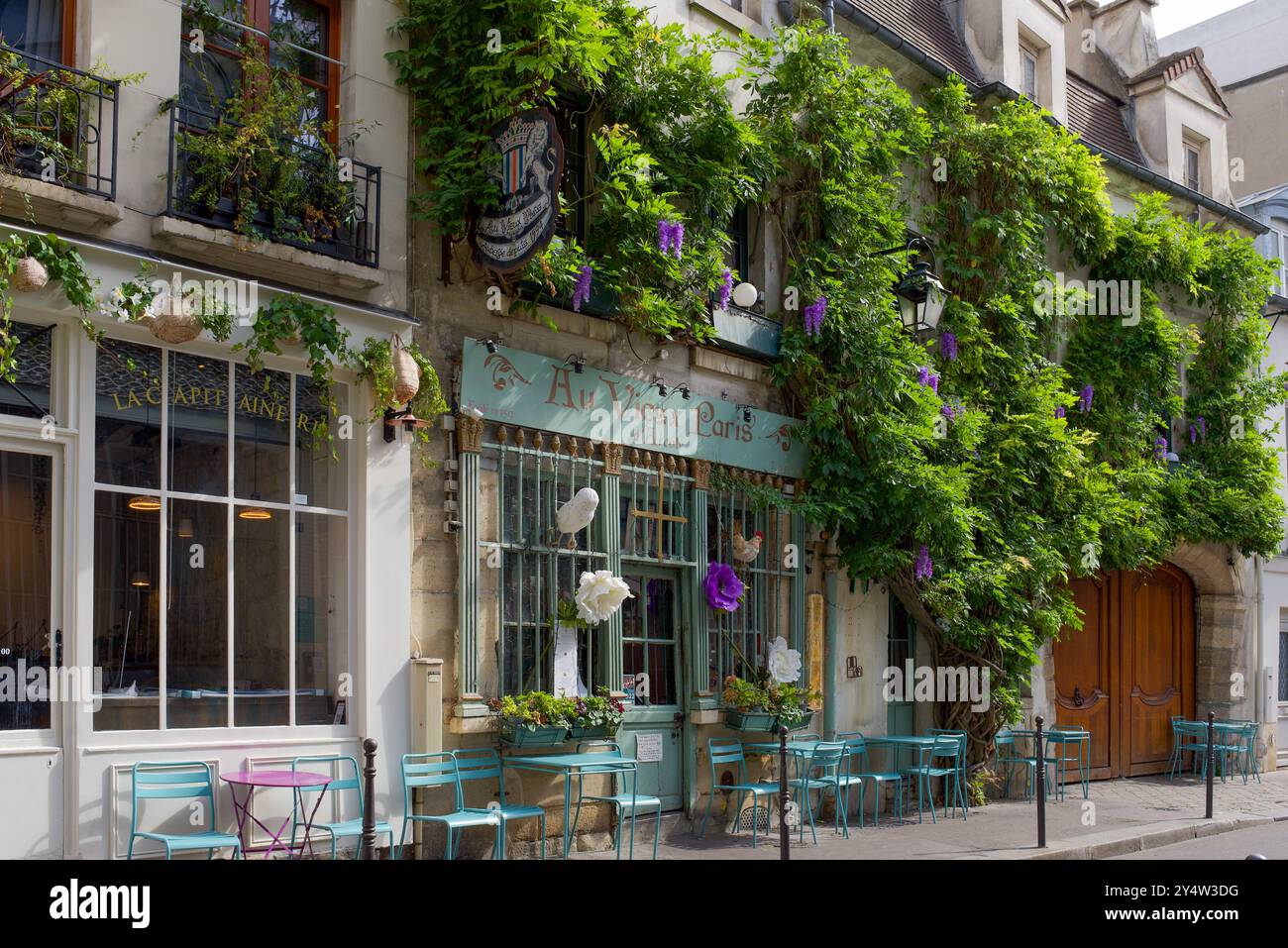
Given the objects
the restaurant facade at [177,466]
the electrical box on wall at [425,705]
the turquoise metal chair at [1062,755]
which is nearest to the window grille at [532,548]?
the electrical box on wall at [425,705]

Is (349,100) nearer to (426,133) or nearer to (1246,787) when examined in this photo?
(426,133)

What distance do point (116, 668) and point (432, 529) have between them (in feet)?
7.94

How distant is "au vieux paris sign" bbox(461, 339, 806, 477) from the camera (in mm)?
9719

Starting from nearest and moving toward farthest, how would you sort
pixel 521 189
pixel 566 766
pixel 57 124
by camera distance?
1. pixel 57 124
2. pixel 521 189
3. pixel 566 766

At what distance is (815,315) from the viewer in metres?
12.5

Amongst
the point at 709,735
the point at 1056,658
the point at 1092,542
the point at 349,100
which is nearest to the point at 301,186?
the point at 349,100

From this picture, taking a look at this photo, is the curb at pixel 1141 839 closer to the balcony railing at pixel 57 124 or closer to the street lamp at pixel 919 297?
the street lamp at pixel 919 297

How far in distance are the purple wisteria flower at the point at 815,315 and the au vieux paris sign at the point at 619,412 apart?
0.88m

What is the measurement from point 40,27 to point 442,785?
5.38m

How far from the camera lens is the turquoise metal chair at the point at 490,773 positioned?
29.3ft

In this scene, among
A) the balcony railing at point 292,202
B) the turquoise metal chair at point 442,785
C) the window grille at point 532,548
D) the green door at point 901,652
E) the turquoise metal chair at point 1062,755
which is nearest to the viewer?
the balcony railing at point 292,202

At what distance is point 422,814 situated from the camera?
348 inches

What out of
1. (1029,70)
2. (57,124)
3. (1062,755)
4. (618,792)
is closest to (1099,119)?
(1029,70)

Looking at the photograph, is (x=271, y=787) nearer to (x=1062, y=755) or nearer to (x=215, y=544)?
(x=215, y=544)
